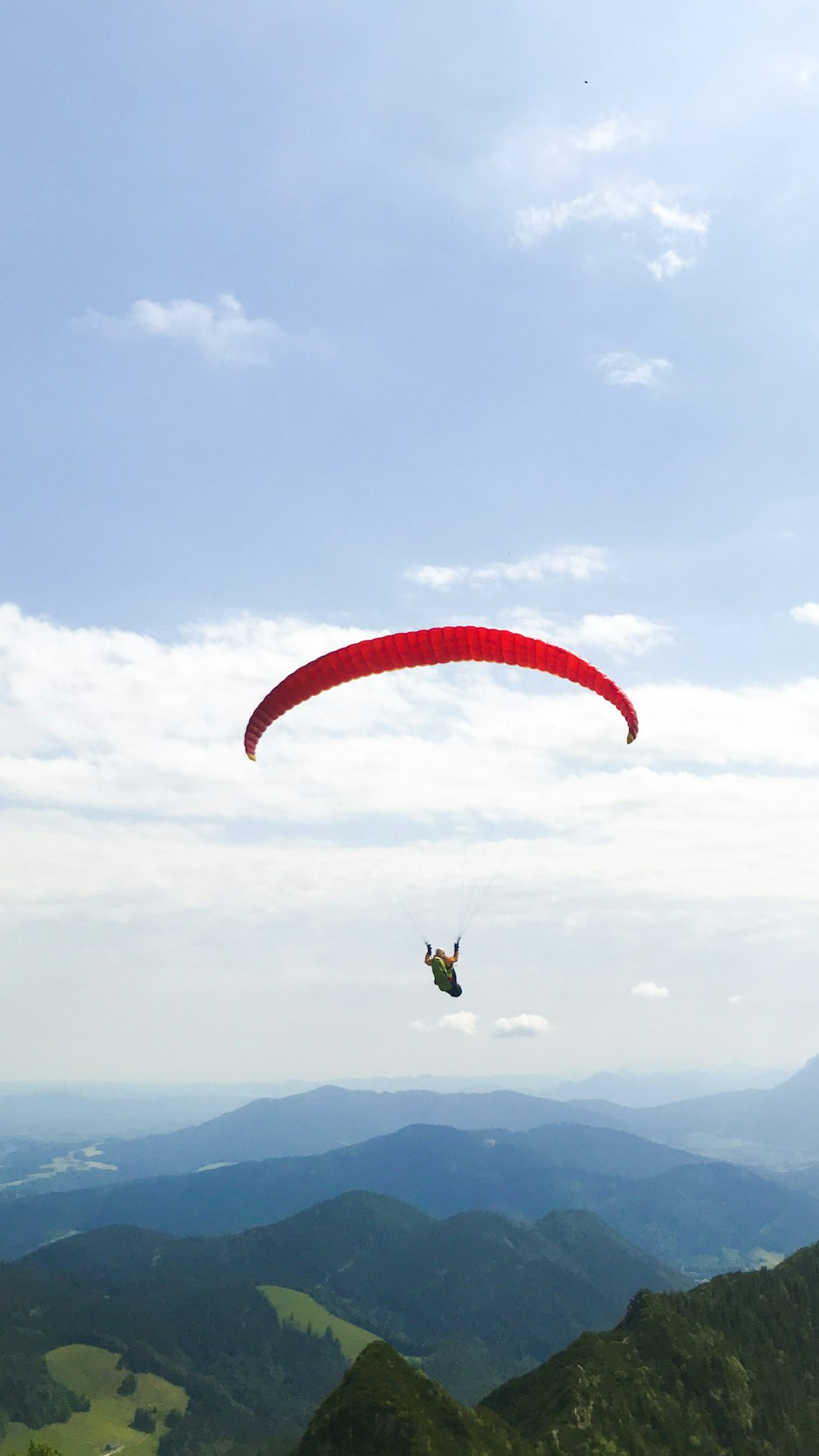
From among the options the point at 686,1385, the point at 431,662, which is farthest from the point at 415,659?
the point at 686,1385

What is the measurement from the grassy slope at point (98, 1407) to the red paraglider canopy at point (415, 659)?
155 m

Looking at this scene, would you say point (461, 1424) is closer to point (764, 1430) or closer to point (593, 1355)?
point (593, 1355)

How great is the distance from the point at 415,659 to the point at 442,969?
13621 mm

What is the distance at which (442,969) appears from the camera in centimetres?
3819

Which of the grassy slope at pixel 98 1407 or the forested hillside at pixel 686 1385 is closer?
the forested hillside at pixel 686 1385

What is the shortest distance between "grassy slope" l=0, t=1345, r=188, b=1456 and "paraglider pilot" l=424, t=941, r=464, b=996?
5848 inches

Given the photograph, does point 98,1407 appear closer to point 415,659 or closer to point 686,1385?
point 686,1385

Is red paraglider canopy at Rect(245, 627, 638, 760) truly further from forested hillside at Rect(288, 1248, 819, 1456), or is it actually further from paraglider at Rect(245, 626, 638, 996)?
forested hillside at Rect(288, 1248, 819, 1456)

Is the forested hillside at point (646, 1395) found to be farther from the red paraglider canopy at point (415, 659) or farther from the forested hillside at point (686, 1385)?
the red paraglider canopy at point (415, 659)

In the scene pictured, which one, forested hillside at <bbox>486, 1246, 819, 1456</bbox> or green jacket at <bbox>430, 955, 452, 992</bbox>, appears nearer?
green jacket at <bbox>430, 955, 452, 992</bbox>

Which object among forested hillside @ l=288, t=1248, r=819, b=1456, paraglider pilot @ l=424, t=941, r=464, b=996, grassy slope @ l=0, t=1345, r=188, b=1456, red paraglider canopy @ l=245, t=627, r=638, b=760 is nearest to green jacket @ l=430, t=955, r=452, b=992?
paraglider pilot @ l=424, t=941, r=464, b=996

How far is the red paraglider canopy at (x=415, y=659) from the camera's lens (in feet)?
118

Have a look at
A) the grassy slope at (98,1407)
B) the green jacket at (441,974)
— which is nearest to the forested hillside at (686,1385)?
the green jacket at (441,974)

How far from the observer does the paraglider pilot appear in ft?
124
